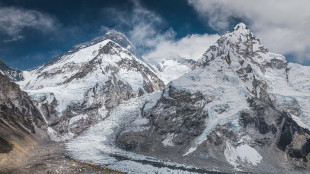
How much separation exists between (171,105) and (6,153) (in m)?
66.5

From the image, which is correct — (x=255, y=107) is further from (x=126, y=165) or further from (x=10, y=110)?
(x=10, y=110)

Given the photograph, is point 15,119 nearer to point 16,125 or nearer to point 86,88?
point 16,125

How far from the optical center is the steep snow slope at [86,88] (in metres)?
122

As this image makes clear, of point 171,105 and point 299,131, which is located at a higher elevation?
point 171,105

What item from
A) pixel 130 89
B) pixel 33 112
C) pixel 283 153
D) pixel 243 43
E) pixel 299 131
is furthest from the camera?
pixel 243 43

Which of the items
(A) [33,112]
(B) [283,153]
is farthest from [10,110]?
(B) [283,153]

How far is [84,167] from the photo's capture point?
2660 inches

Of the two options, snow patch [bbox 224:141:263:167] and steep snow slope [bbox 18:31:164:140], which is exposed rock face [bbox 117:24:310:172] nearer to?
snow patch [bbox 224:141:263:167]

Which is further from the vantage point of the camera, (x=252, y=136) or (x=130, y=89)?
→ (x=130, y=89)

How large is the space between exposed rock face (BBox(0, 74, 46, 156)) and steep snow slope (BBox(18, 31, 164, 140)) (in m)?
9.99

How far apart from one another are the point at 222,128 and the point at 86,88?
83188 millimetres

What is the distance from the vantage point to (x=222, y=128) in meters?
90.6

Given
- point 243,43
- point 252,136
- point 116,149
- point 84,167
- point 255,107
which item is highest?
point 243,43

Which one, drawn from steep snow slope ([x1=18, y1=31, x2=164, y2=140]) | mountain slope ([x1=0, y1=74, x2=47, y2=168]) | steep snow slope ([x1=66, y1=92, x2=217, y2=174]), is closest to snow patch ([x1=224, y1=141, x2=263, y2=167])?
steep snow slope ([x1=66, y1=92, x2=217, y2=174])
